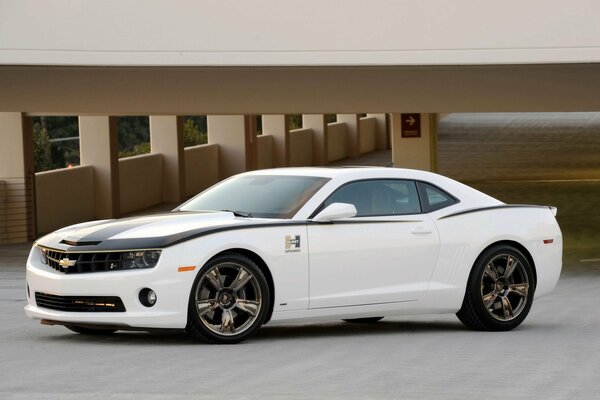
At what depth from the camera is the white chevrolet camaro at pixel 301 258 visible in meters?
9.87

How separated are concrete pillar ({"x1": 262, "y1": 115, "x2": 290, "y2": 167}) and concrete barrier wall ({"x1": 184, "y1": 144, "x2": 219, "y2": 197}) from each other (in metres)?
6.11

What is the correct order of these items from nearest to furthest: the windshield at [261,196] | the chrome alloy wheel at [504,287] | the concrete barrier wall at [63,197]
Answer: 1. the windshield at [261,196]
2. the chrome alloy wheel at [504,287]
3. the concrete barrier wall at [63,197]

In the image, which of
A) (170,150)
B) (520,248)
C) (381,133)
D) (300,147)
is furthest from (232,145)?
(520,248)

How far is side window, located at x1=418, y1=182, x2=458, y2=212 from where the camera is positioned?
1126 centimetres

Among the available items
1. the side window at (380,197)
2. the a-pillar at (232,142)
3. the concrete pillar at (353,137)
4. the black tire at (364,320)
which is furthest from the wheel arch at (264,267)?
the concrete pillar at (353,137)

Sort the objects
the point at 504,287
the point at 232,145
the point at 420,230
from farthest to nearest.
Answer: the point at 232,145 < the point at 504,287 < the point at 420,230

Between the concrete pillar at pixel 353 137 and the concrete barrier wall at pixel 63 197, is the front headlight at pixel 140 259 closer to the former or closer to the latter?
the concrete barrier wall at pixel 63 197

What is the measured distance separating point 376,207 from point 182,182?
25.9m

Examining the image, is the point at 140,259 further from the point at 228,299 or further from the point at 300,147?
the point at 300,147

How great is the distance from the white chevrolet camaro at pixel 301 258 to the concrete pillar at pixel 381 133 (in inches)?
1849

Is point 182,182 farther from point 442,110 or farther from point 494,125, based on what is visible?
point 494,125

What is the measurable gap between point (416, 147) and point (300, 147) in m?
20.0

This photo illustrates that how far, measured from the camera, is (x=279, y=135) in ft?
150

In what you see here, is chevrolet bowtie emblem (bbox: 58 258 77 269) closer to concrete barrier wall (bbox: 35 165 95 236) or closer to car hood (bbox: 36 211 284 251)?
car hood (bbox: 36 211 284 251)
